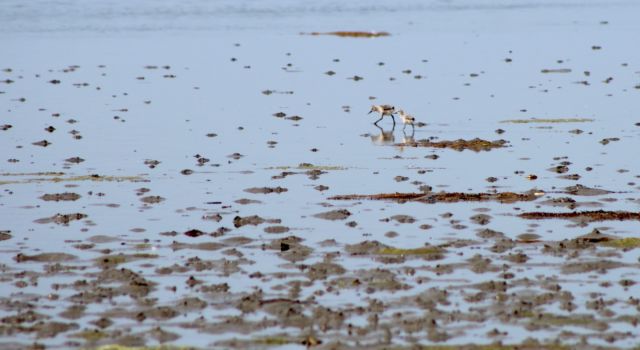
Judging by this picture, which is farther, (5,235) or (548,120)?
(548,120)

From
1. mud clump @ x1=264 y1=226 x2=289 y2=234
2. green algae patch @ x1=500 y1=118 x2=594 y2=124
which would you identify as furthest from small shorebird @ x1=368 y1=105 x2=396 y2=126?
mud clump @ x1=264 y1=226 x2=289 y2=234

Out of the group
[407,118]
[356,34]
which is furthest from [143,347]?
[356,34]

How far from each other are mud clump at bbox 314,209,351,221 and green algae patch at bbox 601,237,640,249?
17.6 ft

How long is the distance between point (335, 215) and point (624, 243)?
584 cm

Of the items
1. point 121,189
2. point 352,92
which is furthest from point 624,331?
point 352,92

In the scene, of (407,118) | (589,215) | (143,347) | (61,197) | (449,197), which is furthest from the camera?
(407,118)

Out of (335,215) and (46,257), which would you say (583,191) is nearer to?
(335,215)

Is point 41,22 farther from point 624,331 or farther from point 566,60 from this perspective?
point 624,331

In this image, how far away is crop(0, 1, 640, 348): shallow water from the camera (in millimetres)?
18594

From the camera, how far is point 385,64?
2340 inches

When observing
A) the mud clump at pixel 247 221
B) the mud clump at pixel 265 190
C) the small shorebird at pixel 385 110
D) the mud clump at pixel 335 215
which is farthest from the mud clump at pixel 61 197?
the small shorebird at pixel 385 110

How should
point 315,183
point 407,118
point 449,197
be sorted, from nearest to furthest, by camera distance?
point 449,197
point 315,183
point 407,118

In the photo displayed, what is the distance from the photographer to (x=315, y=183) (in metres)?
30.1

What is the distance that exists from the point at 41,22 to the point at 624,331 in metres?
78.7
